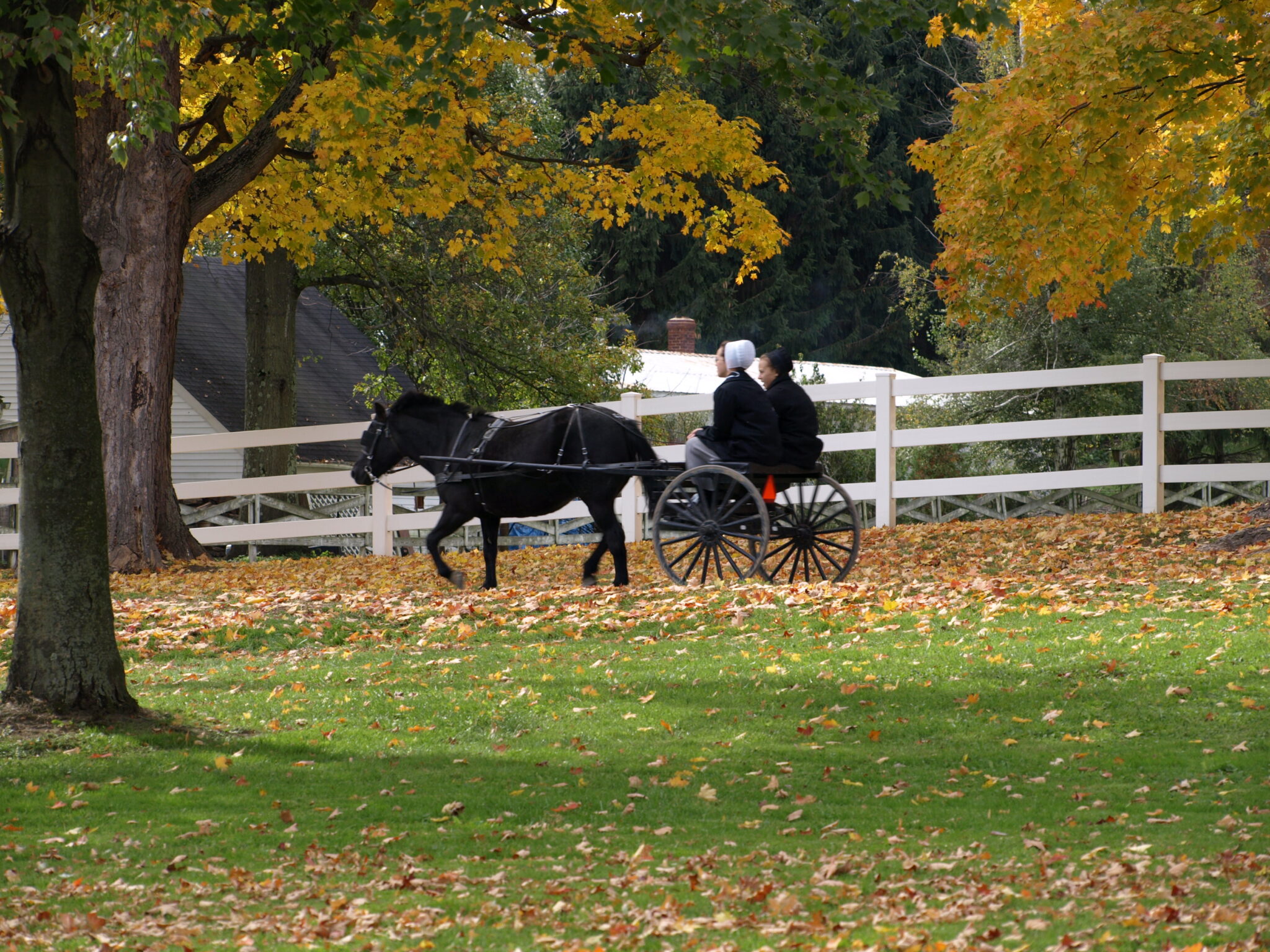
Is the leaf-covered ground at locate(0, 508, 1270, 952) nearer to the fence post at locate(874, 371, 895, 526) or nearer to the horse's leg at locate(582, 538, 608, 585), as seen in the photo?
the horse's leg at locate(582, 538, 608, 585)

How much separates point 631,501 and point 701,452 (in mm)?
5380

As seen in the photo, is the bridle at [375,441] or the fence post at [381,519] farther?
the fence post at [381,519]

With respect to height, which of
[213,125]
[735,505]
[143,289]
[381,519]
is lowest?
[381,519]

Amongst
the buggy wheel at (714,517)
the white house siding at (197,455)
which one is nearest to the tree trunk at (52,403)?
the buggy wheel at (714,517)

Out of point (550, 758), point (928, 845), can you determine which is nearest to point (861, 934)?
point (928, 845)

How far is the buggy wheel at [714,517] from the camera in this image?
11.3 meters

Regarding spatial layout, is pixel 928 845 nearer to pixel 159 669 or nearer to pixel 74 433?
pixel 74 433

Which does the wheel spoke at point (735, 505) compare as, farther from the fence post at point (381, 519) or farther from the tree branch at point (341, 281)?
the tree branch at point (341, 281)

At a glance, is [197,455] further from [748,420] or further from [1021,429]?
[748,420]

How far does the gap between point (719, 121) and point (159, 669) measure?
10.3 metres

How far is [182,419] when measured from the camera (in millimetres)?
28422

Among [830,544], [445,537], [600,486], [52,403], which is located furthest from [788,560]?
[52,403]

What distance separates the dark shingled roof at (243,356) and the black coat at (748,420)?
18.3 m

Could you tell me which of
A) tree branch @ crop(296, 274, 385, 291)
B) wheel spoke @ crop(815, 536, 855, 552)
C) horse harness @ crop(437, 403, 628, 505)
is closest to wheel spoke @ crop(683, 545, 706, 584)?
wheel spoke @ crop(815, 536, 855, 552)
